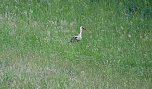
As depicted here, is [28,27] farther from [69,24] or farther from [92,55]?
[92,55]

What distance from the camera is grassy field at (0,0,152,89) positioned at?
1333 centimetres

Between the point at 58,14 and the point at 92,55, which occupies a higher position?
the point at 58,14

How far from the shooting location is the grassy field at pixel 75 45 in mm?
13328

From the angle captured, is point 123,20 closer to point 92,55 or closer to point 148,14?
point 148,14

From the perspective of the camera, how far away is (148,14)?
23.5 meters

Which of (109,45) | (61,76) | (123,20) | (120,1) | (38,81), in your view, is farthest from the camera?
(120,1)

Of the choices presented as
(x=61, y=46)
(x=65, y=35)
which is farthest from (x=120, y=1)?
(x=61, y=46)

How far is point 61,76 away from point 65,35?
19.2 ft

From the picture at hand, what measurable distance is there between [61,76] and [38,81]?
1133 millimetres

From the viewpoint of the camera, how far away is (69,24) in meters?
20.9

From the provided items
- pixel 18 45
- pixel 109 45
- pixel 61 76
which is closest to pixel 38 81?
pixel 61 76

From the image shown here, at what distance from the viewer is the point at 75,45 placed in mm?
17516

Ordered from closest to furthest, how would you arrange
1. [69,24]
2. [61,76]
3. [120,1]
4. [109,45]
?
[61,76] → [109,45] → [69,24] → [120,1]

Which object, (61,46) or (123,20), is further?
(123,20)
